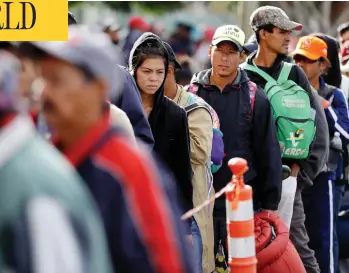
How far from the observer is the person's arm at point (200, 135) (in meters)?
8.98

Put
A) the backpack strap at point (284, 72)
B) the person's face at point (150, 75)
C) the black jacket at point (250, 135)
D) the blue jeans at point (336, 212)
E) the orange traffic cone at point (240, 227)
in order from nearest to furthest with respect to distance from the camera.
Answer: the orange traffic cone at point (240, 227) < the person's face at point (150, 75) < the black jacket at point (250, 135) < the backpack strap at point (284, 72) < the blue jeans at point (336, 212)

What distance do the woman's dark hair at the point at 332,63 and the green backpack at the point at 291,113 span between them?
1935mm

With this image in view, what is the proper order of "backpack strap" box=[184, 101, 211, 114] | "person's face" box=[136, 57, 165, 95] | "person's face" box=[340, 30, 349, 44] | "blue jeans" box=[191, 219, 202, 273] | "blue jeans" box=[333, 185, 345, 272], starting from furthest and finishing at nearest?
1. "person's face" box=[340, 30, 349, 44]
2. "blue jeans" box=[333, 185, 345, 272]
3. "backpack strap" box=[184, 101, 211, 114]
4. "blue jeans" box=[191, 219, 202, 273]
5. "person's face" box=[136, 57, 165, 95]

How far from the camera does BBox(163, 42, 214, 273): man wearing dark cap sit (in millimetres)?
8945

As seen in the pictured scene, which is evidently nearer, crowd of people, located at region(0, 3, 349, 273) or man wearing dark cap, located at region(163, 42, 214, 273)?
crowd of people, located at region(0, 3, 349, 273)

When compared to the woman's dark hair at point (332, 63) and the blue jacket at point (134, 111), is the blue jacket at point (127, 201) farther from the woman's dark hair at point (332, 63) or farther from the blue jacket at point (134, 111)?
the woman's dark hair at point (332, 63)

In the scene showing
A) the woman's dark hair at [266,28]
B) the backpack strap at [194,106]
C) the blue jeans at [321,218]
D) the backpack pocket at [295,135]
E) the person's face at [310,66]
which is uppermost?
the woman's dark hair at [266,28]

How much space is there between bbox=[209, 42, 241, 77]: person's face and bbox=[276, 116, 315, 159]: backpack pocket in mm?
659

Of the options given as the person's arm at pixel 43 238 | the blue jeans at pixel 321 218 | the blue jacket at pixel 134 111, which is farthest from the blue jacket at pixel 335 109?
the person's arm at pixel 43 238

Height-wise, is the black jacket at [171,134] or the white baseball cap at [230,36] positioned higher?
the white baseball cap at [230,36]

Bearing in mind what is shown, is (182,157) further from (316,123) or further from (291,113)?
(316,123)

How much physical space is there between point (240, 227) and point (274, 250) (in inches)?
50.0

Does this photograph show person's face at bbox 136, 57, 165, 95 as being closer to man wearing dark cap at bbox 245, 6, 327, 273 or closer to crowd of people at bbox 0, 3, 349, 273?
crowd of people at bbox 0, 3, 349, 273

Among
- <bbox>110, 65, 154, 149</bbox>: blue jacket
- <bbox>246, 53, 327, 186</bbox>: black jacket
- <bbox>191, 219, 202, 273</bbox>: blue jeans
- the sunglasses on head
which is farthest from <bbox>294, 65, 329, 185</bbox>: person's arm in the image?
<bbox>110, 65, 154, 149</bbox>: blue jacket
